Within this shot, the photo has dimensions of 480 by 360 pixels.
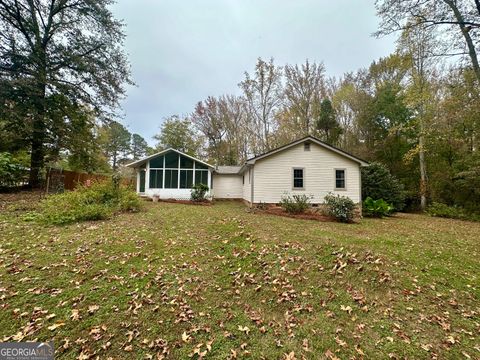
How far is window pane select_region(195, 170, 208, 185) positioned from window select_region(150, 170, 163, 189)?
2673 millimetres

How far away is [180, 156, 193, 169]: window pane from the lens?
56.7 ft

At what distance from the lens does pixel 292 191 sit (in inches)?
528

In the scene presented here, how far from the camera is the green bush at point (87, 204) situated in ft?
26.3

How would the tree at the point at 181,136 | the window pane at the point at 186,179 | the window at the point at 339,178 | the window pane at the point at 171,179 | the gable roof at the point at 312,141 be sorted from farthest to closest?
1. the tree at the point at 181,136
2. the window pane at the point at 186,179
3. the window pane at the point at 171,179
4. the window at the point at 339,178
5. the gable roof at the point at 312,141

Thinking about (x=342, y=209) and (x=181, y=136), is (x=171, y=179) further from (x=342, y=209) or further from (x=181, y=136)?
(x=181, y=136)

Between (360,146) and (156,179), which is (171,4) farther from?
(360,146)

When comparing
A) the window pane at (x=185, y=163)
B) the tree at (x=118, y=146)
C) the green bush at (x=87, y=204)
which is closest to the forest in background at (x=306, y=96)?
the window pane at (x=185, y=163)

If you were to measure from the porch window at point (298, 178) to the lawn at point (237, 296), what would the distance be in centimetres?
691

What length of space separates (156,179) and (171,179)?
109cm

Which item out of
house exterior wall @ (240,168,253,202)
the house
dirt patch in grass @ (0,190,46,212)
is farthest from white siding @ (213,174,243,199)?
dirt patch in grass @ (0,190,46,212)

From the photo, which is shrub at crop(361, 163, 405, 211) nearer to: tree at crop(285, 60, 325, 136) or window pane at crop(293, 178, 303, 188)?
window pane at crop(293, 178, 303, 188)

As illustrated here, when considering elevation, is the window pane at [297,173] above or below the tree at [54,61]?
below

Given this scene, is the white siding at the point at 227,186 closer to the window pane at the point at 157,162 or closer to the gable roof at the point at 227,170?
the gable roof at the point at 227,170

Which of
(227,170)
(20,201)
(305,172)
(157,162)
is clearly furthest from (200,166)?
(20,201)
